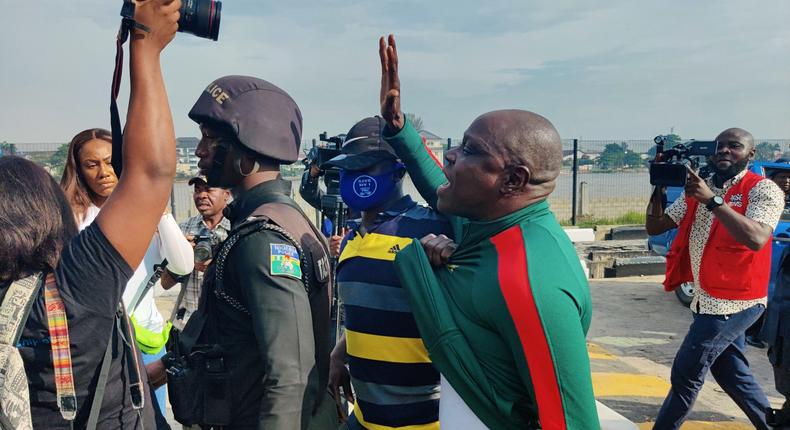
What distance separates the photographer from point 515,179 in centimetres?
179

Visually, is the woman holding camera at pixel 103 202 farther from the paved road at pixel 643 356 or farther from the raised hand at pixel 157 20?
the paved road at pixel 643 356

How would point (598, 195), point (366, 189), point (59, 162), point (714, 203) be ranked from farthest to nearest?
1. point (598, 195)
2. point (59, 162)
3. point (714, 203)
4. point (366, 189)

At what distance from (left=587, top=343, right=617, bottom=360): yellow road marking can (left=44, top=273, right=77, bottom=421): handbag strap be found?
5.67 meters

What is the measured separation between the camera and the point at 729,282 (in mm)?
3990

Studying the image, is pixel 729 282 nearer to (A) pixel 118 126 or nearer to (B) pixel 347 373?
(B) pixel 347 373

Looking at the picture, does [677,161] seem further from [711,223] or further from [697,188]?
[711,223]

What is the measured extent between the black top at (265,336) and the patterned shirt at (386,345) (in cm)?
53

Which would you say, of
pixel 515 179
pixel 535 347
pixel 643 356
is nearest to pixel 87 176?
pixel 515 179

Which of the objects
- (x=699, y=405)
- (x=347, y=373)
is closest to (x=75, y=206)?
(x=347, y=373)

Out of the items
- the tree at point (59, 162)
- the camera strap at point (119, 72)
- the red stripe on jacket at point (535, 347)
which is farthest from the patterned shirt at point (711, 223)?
the tree at point (59, 162)

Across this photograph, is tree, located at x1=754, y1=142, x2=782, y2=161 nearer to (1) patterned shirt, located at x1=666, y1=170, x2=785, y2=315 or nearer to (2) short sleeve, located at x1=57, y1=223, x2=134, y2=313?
(1) patterned shirt, located at x1=666, y1=170, x2=785, y2=315

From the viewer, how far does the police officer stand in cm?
181

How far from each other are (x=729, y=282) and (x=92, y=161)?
385cm

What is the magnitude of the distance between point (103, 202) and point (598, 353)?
527 cm
